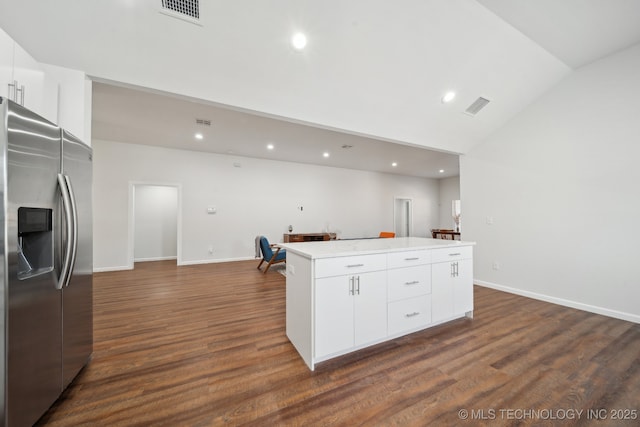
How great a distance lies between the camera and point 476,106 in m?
3.39

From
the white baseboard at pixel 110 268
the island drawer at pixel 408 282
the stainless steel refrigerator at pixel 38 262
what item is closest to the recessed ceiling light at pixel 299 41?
the stainless steel refrigerator at pixel 38 262

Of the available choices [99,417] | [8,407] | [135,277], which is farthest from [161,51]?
[135,277]

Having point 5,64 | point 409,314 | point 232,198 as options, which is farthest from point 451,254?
point 232,198

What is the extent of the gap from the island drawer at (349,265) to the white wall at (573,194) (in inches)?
121

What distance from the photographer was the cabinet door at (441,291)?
246 cm

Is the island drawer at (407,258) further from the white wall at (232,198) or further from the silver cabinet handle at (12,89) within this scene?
the white wall at (232,198)

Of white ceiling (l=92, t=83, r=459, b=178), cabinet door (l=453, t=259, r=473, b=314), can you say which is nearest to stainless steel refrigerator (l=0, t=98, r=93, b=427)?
white ceiling (l=92, t=83, r=459, b=178)

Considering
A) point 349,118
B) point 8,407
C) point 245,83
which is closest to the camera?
point 8,407

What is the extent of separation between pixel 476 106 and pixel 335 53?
2.44m

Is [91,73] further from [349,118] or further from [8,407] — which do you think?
[349,118]

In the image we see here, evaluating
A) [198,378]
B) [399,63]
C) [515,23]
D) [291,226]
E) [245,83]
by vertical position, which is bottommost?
[198,378]

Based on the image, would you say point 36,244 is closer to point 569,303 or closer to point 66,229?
point 66,229

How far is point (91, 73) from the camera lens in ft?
6.49

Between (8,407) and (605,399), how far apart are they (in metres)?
3.48
